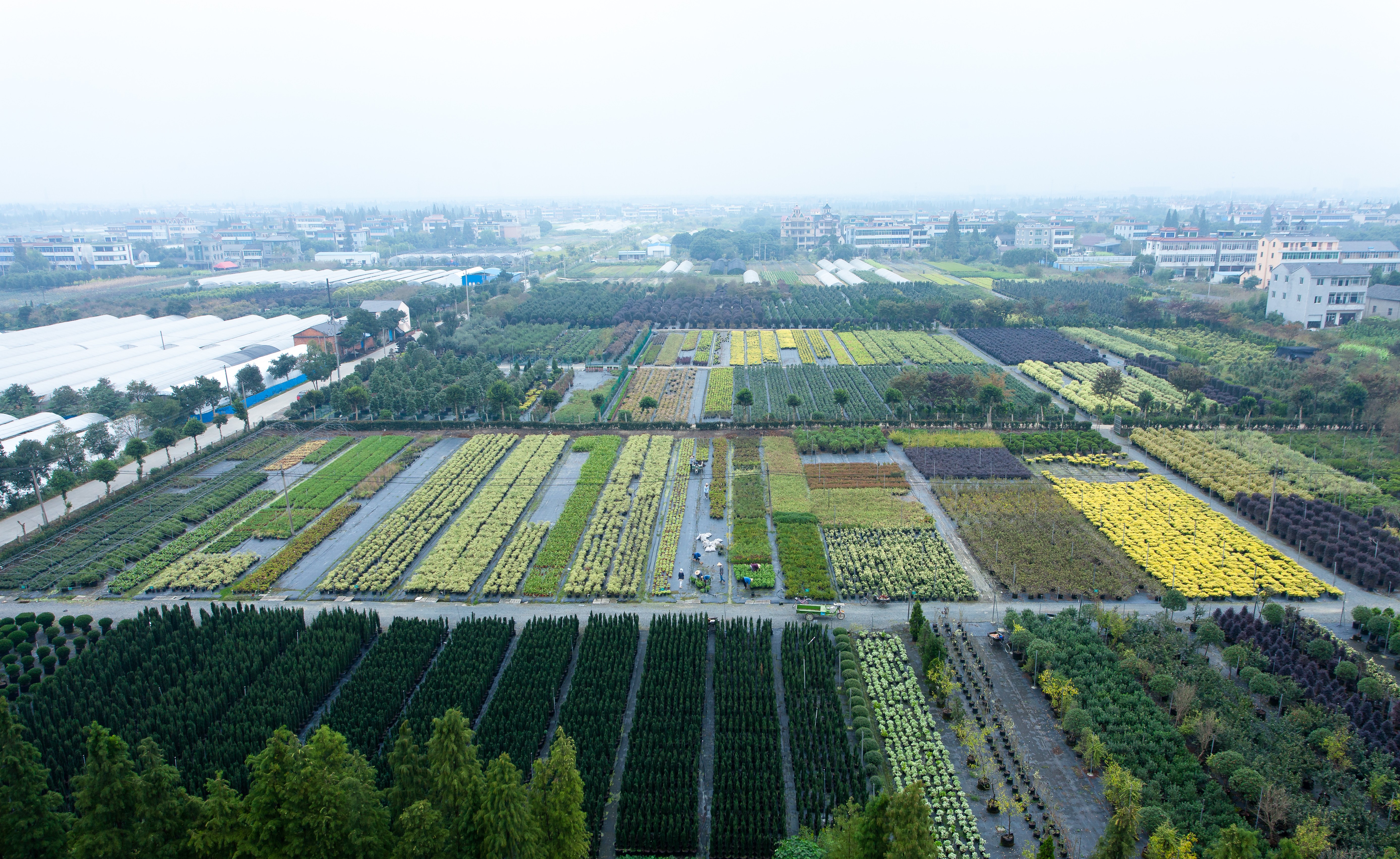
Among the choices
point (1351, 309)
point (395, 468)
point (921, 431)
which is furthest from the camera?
point (1351, 309)

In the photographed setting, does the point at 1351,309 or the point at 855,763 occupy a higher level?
the point at 1351,309

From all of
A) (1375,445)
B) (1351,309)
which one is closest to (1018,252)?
(1351,309)

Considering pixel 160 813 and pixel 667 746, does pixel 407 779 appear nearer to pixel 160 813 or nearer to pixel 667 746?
pixel 160 813

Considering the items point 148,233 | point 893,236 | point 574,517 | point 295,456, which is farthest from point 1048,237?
point 148,233

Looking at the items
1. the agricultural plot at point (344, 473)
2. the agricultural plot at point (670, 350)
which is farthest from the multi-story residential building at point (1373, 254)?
the agricultural plot at point (344, 473)

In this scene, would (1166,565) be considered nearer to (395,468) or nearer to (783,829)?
(783,829)

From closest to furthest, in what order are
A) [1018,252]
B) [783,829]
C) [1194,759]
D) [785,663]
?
[783,829], [1194,759], [785,663], [1018,252]
